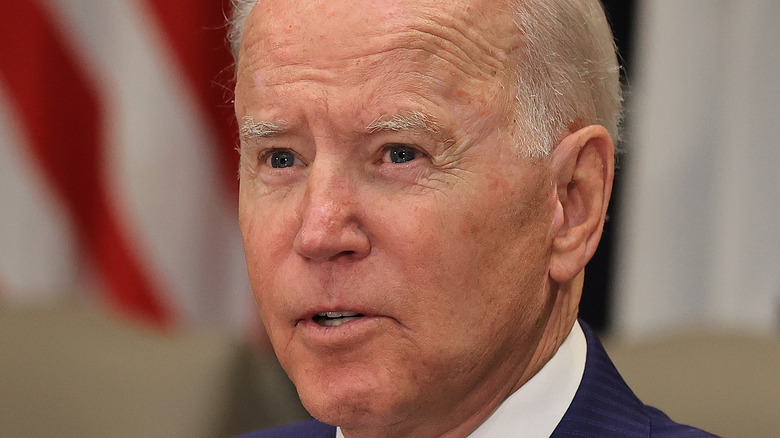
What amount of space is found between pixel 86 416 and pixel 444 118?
1.76 metres

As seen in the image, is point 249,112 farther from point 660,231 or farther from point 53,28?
point 53,28

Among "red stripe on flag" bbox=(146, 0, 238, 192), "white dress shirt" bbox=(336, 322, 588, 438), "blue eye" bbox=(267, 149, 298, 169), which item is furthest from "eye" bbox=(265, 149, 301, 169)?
"red stripe on flag" bbox=(146, 0, 238, 192)

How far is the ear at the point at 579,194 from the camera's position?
1581mm

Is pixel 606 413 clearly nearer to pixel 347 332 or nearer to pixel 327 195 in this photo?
pixel 347 332

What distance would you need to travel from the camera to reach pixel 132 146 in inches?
138

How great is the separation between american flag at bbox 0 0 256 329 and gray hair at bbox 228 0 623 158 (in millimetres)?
2051

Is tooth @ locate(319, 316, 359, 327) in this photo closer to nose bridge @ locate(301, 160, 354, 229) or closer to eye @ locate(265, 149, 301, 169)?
nose bridge @ locate(301, 160, 354, 229)

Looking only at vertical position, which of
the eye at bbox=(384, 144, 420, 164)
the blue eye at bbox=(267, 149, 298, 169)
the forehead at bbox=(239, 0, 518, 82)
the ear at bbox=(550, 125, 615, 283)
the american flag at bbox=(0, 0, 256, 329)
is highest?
the forehead at bbox=(239, 0, 518, 82)

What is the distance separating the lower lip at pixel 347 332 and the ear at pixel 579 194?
0.31 meters

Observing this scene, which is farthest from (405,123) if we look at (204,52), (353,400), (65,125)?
(65,125)

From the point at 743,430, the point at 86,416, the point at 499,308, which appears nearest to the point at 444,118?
the point at 499,308

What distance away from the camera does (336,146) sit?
4.89 feet

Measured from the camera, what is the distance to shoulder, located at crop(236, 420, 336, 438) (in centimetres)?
195

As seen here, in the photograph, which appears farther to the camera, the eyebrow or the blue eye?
the blue eye
